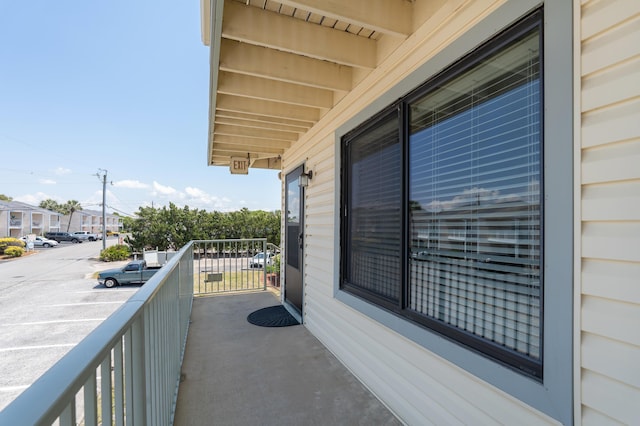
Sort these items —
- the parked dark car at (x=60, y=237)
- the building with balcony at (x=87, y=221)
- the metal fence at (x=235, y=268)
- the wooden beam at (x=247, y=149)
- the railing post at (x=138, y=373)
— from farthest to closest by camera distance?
the building with balcony at (x=87, y=221)
the parked dark car at (x=60, y=237)
the metal fence at (x=235, y=268)
the wooden beam at (x=247, y=149)
the railing post at (x=138, y=373)

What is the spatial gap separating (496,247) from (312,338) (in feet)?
8.37

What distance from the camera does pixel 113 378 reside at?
3.27 feet

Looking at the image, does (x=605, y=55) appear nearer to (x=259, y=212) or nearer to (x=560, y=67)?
(x=560, y=67)

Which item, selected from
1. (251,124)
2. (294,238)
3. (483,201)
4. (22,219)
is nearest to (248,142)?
(251,124)

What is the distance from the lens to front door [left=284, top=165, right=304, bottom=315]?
412 centimetres

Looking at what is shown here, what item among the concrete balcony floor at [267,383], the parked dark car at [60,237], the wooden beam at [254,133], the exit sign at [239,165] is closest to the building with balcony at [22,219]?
the parked dark car at [60,237]

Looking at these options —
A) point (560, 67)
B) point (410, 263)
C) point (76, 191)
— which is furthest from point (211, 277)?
point (76, 191)

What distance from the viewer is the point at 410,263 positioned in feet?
6.47

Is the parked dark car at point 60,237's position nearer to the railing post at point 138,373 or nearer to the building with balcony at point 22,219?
the building with balcony at point 22,219

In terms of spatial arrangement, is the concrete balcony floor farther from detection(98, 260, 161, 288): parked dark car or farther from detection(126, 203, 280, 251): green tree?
detection(126, 203, 280, 251): green tree

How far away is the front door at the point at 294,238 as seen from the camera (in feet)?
13.5

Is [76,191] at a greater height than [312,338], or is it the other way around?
[76,191]

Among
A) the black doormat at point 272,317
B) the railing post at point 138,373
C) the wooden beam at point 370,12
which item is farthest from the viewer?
the black doormat at point 272,317

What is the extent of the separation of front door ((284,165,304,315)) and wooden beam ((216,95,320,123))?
2.66 ft
